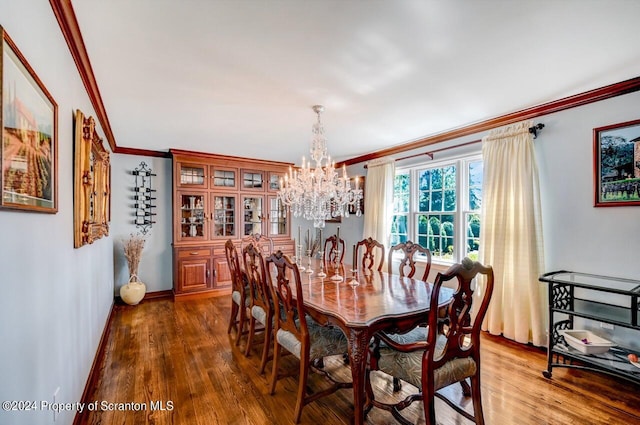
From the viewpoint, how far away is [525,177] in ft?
10.1

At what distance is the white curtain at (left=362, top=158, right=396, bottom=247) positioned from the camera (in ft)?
15.5

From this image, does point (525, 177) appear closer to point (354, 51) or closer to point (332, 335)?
point (354, 51)

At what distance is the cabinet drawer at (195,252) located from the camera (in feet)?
15.8

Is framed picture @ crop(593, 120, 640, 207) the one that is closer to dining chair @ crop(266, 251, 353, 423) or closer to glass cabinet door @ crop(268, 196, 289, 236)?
dining chair @ crop(266, 251, 353, 423)

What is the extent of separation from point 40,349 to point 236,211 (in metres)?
4.22

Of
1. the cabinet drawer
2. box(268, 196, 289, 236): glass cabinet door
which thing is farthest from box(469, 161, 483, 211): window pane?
the cabinet drawer

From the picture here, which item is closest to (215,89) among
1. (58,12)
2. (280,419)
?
(58,12)

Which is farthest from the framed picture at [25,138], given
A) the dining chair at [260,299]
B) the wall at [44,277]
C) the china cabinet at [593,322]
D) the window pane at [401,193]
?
the window pane at [401,193]

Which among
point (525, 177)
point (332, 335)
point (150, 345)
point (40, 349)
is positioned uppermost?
point (525, 177)

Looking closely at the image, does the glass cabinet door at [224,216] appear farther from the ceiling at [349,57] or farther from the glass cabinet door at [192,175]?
the ceiling at [349,57]

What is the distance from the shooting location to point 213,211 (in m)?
5.21

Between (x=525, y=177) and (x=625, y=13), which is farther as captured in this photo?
(x=525, y=177)

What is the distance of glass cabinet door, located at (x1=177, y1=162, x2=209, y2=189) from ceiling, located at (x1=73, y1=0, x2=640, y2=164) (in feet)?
5.14

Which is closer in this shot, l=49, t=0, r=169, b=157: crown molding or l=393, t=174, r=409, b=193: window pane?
l=49, t=0, r=169, b=157: crown molding
